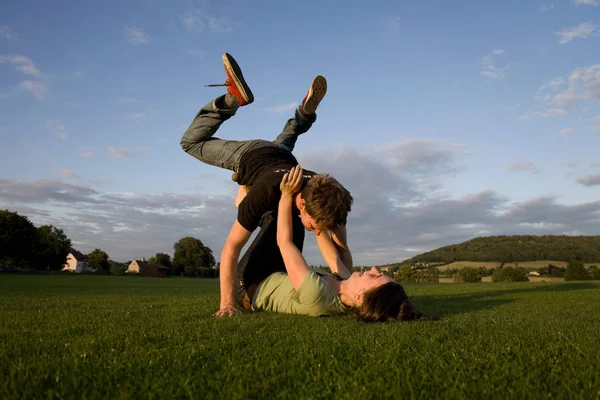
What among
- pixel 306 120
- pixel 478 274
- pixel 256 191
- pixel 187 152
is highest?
pixel 306 120

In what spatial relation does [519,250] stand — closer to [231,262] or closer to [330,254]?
[330,254]

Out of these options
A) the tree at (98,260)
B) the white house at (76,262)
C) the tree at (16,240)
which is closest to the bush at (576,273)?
the tree at (16,240)

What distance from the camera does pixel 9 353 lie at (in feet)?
8.58

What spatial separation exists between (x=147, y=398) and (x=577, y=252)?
222 feet

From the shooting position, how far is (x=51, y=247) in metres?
63.7

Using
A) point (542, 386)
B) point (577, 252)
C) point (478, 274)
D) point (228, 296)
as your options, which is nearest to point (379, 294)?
point (228, 296)

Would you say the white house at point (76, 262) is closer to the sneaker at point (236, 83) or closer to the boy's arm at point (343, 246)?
the sneaker at point (236, 83)

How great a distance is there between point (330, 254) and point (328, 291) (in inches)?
35.6

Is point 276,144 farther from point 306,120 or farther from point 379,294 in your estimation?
point 379,294

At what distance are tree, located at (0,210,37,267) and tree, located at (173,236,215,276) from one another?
27.1 m

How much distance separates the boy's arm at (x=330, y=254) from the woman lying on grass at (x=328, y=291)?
12.4 inches

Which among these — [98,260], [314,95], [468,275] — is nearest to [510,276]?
[468,275]

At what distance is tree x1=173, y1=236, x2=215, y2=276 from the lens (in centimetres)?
7962

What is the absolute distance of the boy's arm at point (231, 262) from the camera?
486 centimetres
